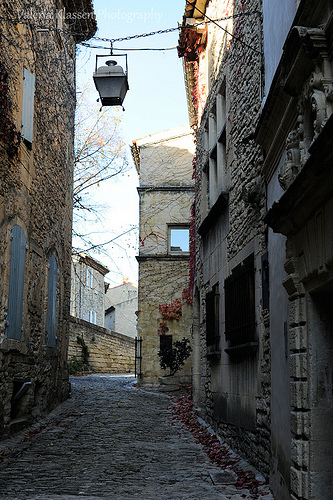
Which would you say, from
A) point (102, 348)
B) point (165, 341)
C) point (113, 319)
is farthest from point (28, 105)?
point (113, 319)

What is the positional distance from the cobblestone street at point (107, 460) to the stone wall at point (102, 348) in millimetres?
10395

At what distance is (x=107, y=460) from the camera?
691 centimetres

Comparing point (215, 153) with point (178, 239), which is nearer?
point (215, 153)

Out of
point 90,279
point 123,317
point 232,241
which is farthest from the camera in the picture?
point 123,317

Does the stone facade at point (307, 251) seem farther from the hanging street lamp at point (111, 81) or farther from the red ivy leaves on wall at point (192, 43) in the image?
the red ivy leaves on wall at point (192, 43)

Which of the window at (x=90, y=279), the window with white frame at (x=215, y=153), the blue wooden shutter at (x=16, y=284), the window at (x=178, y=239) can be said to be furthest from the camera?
the window at (x=90, y=279)

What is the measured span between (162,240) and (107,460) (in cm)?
1363

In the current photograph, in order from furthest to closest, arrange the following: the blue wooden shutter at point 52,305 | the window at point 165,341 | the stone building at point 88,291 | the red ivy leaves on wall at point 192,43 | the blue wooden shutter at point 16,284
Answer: the stone building at point 88,291 → the window at point 165,341 → the red ivy leaves on wall at point 192,43 → the blue wooden shutter at point 52,305 → the blue wooden shutter at point 16,284

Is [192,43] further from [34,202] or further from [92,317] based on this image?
[92,317]

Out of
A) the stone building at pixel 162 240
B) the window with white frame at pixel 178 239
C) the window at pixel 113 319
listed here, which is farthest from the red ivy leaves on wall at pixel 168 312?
the window at pixel 113 319

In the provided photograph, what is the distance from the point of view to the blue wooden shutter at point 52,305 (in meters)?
10.8

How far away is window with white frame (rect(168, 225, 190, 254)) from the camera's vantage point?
67.1 ft

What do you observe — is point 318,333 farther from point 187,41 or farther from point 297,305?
point 187,41

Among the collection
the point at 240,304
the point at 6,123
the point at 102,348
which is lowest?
the point at 102,348
